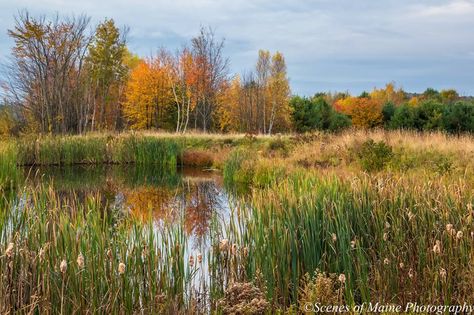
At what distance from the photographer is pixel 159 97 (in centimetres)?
4356

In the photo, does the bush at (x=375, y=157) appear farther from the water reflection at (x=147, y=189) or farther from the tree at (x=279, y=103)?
the tree at (x=279, y=103)

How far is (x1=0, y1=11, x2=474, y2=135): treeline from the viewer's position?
3400 cm

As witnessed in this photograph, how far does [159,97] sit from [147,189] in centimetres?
2888

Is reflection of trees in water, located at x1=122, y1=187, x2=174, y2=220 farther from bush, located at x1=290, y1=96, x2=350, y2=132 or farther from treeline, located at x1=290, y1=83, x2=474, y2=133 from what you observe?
bush, located at x1=290, y1=96, x2=350, y2=132

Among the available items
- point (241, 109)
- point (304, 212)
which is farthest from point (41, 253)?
point (241, 109)

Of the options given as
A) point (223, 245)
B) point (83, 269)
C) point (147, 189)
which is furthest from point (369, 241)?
point (147, 189)

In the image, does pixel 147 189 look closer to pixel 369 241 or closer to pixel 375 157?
pixel 375 157

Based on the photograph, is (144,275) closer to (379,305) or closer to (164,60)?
(379,305)

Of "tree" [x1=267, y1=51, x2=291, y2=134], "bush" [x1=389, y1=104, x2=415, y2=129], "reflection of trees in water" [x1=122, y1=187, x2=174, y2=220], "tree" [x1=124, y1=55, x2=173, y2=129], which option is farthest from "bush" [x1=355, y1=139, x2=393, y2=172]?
"tree" [x1=124, y1=55, x2=173, y2=129]

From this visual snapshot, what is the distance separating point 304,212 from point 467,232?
1.63 m

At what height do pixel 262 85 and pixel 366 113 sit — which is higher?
pixel 262 85

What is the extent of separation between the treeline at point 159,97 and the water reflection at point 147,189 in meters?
11.5

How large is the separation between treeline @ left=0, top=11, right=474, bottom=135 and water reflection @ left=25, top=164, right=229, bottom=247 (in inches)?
453

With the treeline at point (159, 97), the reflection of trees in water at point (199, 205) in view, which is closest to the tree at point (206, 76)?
the treeline at point (159, 97)
